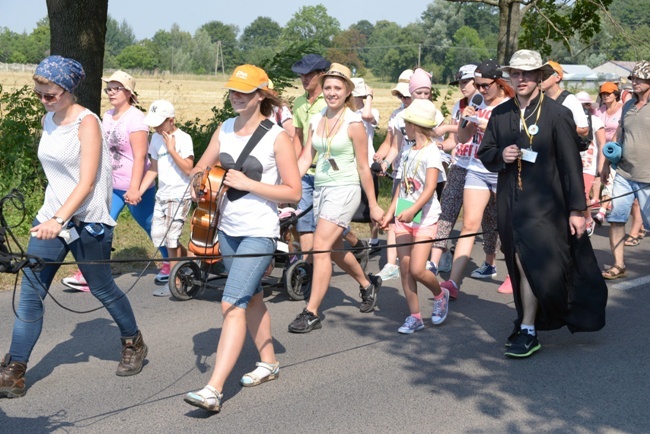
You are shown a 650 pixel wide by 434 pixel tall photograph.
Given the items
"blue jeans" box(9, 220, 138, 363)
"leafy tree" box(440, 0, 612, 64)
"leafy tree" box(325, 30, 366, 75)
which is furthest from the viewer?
"leafy tree" box(325, 30, 366, 75)

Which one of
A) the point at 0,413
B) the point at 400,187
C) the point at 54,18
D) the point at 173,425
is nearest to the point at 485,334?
the point at 400,187

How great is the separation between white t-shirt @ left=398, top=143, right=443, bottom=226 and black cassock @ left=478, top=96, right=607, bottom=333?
0.42m

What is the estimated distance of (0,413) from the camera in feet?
16.8

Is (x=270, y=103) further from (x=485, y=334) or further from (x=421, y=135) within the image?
(x=485, y=334)

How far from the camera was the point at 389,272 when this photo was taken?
9.00m

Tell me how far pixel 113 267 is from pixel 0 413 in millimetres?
3997

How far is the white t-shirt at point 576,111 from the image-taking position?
784cm

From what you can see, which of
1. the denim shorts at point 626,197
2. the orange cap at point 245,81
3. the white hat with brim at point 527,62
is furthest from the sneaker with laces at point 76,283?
the denim shorts at point 626,197

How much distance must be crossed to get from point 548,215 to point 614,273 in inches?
118

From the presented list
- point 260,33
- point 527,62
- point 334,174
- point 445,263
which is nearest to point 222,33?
point 260,33

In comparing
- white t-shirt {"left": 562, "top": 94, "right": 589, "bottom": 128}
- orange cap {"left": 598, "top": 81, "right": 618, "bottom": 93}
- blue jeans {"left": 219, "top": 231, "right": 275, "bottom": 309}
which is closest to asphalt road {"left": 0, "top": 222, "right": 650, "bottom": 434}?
blue jeans {"left": 219, "top": 231, "right": 275, "bottom": 309}

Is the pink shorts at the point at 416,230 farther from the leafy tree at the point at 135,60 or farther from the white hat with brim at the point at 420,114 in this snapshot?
the leafy tree at the point at 135,60

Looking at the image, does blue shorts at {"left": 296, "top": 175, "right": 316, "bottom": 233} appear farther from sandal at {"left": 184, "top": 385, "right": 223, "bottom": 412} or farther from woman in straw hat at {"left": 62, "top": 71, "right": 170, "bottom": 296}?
sandal at {"left": 184, "top": 385, "right": 223, "bottom": 412}

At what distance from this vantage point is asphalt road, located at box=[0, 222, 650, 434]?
5.09 meters
